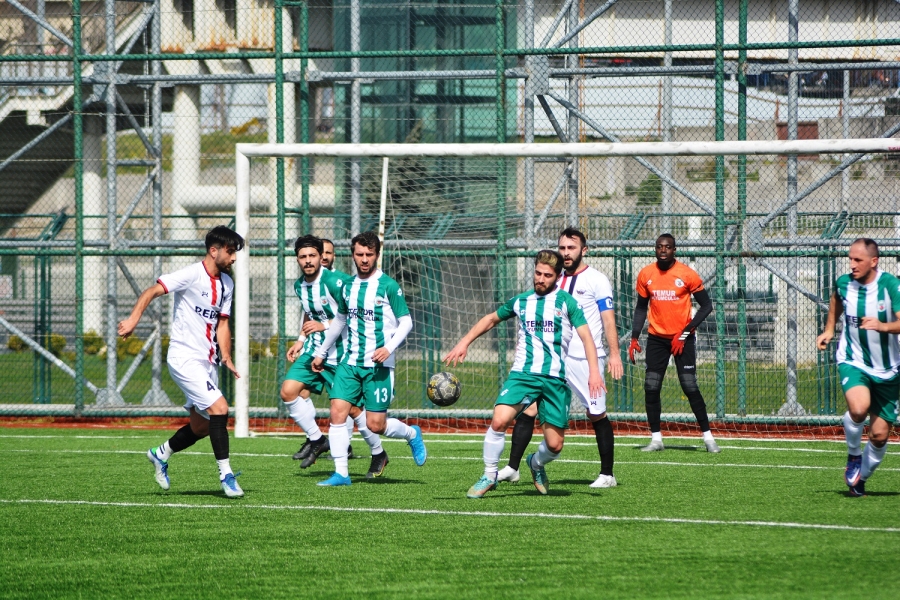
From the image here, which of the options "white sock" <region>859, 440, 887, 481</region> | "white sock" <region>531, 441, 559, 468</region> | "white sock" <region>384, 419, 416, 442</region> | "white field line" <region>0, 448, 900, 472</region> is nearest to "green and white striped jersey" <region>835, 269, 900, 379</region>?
"white sock" <region>859, 440, 887, 481</region>

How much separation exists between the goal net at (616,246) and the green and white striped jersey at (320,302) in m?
2.23

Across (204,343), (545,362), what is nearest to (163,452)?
(204,343)

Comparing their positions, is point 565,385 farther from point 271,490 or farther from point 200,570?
point 200,570

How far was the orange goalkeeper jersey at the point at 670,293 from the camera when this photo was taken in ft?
35.5

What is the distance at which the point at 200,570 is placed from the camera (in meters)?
5.61

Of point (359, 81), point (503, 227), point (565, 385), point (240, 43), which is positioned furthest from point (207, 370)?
point (240, 43)

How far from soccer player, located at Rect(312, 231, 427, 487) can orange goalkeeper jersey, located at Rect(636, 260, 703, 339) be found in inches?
125

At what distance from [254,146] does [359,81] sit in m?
4.24

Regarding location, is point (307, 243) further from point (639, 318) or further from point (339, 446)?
point (639, 318)

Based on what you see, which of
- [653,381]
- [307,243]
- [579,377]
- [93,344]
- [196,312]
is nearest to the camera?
[196,312]

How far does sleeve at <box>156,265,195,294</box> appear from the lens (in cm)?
790

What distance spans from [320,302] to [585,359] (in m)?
2.64

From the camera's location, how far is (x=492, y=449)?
7.79 meters

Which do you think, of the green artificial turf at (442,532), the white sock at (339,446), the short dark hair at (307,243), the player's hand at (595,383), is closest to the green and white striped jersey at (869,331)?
the green artificial turf at (442,532)
